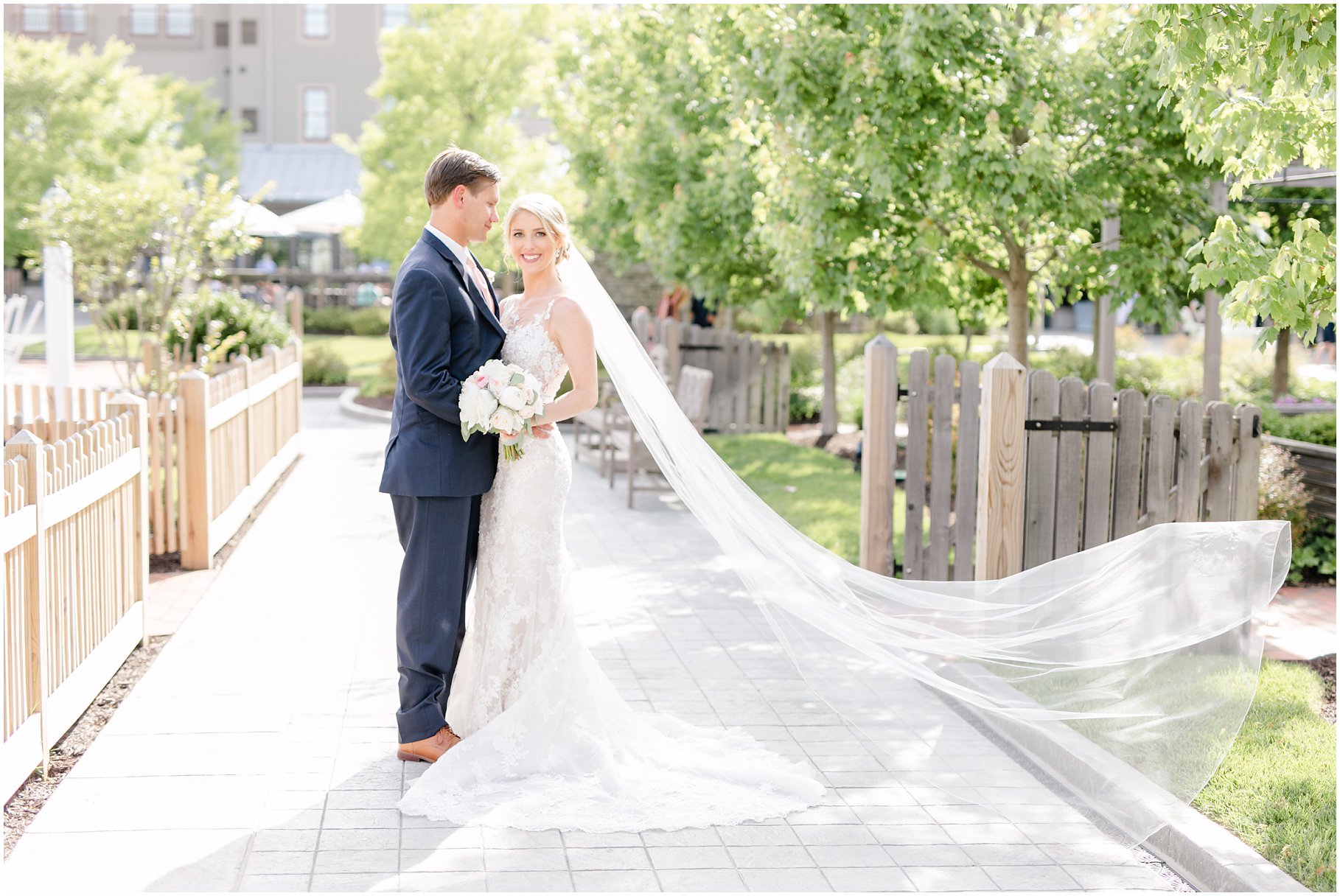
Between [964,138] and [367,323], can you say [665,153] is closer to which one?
[964,138]

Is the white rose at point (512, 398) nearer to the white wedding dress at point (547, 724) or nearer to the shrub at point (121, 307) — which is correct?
the white wedding dress at point (547, 724)

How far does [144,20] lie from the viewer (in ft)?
149

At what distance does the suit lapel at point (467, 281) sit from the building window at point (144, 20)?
150 feet

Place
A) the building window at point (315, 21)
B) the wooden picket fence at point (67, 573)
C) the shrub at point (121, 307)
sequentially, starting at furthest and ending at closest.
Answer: the building window at point (315, 21) < the shrub at point (121, 307) < the wooden picket fence at point (67, 573)

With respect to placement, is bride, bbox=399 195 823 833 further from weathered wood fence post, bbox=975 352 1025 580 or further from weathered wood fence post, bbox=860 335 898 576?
weathered wood fence post, bbox=860 335 898 576

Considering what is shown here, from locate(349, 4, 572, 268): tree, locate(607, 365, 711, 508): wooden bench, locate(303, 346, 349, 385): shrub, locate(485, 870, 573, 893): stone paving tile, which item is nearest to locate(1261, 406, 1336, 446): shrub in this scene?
locate(607, 365, 711, 508): wooden bench

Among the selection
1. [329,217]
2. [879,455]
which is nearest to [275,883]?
[879,455]

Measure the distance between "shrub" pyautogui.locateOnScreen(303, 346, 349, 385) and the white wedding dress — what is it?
18.9 m

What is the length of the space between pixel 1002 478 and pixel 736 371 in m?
11.2

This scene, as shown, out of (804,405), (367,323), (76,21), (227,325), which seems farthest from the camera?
(76,21)

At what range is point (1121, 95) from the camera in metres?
9.57

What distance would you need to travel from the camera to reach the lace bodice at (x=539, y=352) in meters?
5.33

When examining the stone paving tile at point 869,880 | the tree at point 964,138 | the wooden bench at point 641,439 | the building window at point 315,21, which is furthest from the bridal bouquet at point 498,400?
the building window at point 315,21

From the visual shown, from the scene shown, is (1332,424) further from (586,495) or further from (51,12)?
(51,12)
